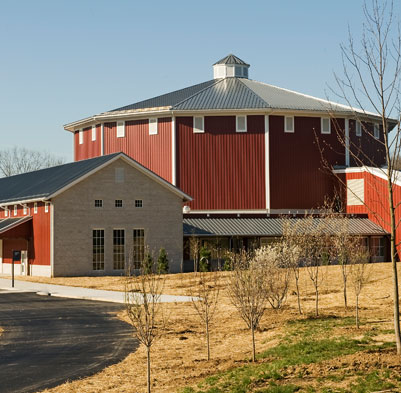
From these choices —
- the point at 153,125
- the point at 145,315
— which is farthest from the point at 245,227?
the point at 145,315

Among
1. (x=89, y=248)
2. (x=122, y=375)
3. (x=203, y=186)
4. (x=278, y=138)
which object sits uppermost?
(x=278, y=138)

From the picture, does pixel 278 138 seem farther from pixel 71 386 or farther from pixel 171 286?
pixel 71 386

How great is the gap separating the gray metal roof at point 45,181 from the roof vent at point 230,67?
1714cm

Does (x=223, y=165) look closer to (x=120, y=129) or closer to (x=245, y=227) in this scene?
(x=245, y=227)

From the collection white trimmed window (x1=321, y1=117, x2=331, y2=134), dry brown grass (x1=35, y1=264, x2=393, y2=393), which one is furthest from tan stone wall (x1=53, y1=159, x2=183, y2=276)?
dry brown grass (x1=35, y1=264, x2=393, y2=393)

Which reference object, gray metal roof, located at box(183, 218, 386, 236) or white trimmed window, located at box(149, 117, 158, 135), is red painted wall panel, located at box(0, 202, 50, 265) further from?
white trimmed window, located at box(149, 117, 158, 135)

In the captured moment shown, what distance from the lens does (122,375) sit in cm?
1484

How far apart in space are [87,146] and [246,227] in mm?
17848

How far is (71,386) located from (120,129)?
44685mm

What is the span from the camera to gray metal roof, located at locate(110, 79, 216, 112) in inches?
2223

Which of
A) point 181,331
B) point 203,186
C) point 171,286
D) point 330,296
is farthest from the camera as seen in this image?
point 203,186

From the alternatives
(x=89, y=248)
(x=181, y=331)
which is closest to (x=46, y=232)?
(x=89, y=248)

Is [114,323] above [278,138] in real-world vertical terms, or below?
below

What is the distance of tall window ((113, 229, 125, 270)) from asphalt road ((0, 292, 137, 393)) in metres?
15.4
